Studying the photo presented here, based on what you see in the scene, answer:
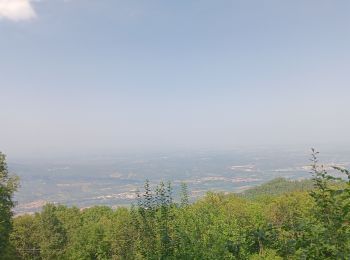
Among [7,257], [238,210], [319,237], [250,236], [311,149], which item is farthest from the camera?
[238,210]

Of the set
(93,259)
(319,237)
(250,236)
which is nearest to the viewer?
(319,237)

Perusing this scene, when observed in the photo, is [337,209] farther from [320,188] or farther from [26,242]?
[26,242]

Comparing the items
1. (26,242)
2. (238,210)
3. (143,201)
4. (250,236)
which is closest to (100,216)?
(26,242)

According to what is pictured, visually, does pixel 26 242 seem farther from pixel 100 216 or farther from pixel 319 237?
pixel 319 237

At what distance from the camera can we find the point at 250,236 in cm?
690

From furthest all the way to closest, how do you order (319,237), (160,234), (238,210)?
(238,210)
(160,234)
(319,237)

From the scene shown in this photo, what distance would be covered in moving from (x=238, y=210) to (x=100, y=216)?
28.1 metres

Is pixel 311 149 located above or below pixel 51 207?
above

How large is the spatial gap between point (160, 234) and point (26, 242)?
4948cm

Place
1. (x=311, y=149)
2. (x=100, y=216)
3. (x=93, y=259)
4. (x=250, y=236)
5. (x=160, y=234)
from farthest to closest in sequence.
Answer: (x=100, y=216) → (x=93, y=259) → (x=160, y=234) → (x=250, y=236) → (x=311, y=149)

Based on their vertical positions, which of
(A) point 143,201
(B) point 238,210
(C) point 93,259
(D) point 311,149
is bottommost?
(C) point 93,259

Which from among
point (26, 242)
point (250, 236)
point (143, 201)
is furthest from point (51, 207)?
point (250, 236)

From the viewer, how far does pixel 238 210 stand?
5881 centimetres

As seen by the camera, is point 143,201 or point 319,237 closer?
point 319,237
